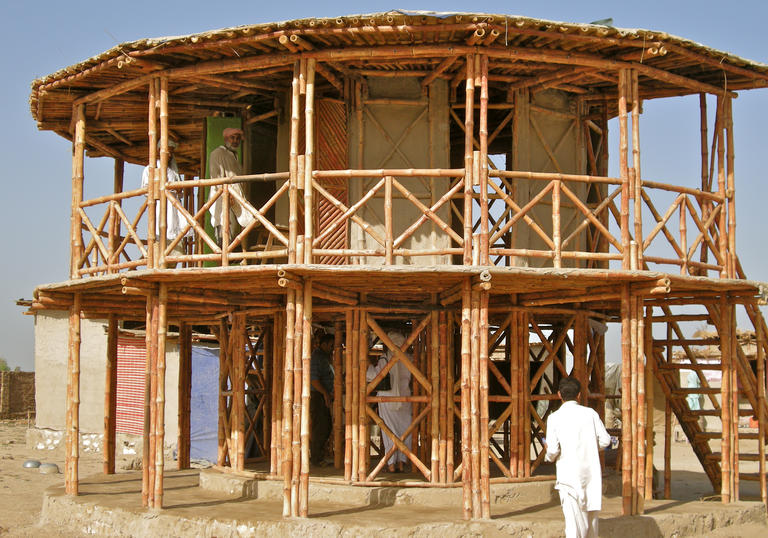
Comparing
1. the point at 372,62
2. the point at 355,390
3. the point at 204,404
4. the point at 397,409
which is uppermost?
the point at 372,62

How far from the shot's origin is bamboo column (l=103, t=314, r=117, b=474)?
1504 cm

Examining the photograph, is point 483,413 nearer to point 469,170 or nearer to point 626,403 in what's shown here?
point 626,403

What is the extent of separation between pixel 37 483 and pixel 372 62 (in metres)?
11.1

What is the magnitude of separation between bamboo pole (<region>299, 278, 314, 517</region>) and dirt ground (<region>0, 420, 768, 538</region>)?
134 inches

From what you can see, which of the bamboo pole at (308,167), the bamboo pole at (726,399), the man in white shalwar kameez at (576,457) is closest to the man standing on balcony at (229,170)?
the bamboo pole at (308,167)

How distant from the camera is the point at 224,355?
1602 centimetres

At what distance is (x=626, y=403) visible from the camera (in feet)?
38.8

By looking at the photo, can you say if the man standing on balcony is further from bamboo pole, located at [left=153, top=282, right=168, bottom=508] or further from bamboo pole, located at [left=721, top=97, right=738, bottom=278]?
bamboo pole, located at [left=721, top=97, right=738, bottom=278]

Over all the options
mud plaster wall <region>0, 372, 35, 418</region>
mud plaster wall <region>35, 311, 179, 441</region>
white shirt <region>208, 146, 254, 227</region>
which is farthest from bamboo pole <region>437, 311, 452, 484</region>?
mud plaster wall <region>0, 372, 35, 418</region>

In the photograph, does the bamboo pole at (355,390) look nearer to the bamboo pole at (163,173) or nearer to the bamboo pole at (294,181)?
the bamboo pole at (294,181)

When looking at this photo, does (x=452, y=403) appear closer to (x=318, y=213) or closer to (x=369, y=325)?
(x=369, y=325)

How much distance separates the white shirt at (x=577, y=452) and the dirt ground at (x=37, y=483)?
3536 mm

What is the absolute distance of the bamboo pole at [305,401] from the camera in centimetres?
1123

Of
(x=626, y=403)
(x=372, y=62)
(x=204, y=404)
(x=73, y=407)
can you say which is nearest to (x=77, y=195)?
(x=73, y=407)
